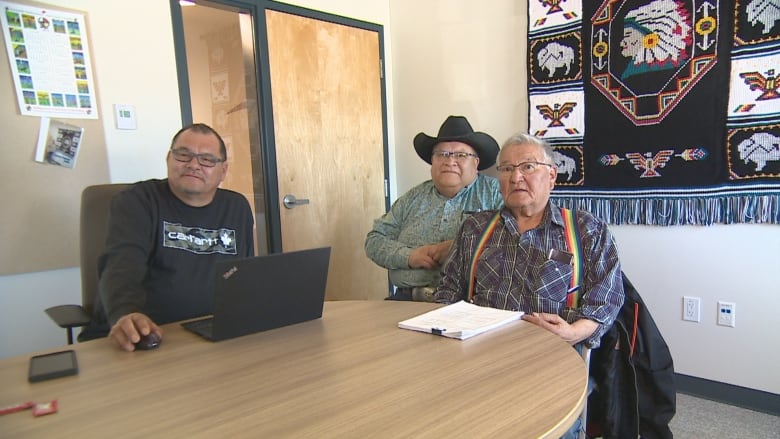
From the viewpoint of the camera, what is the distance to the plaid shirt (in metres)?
1.45

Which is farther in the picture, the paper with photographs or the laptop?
the paper with photographs

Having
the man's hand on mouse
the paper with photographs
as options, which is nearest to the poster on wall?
the paper with photographs

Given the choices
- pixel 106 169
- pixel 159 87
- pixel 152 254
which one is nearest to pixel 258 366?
pixel 152 254

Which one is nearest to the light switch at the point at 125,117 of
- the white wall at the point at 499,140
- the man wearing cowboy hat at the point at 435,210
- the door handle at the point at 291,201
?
the white wall at the point at 499,140

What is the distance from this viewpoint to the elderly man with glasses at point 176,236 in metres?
1.55

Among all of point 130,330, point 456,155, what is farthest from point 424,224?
point 130,330

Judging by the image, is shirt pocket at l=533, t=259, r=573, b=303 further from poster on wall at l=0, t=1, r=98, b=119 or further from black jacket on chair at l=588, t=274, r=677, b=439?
poster on wall at l=0, t=1, r=98, b=119

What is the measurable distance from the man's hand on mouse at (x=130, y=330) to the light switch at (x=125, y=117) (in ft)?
4.46

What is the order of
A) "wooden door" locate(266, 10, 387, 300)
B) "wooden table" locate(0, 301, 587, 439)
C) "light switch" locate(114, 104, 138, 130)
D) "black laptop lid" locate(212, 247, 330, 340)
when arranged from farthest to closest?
"wooden door" locate(266, 10, 387, 300) → "light switch" locate(114, 104, 138, 130) → "black laptop lid" locate(212, 247, 330, 340) → "wooden table" locate(0, 301, 587, 439)

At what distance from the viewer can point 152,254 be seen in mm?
1618

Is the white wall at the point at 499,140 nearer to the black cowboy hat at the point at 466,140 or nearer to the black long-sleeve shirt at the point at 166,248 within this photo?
the black cowboy hat at the point at 466,140

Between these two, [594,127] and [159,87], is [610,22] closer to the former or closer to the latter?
[594,127]

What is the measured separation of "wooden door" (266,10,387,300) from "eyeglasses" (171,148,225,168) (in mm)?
1113

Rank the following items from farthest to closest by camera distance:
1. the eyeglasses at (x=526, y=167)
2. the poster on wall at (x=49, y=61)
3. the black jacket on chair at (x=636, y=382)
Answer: the poster on wall at (x=49, y=61), the eyeglasses at (x=526, y=167), the black jacket on chair at (x=636, y=382)
